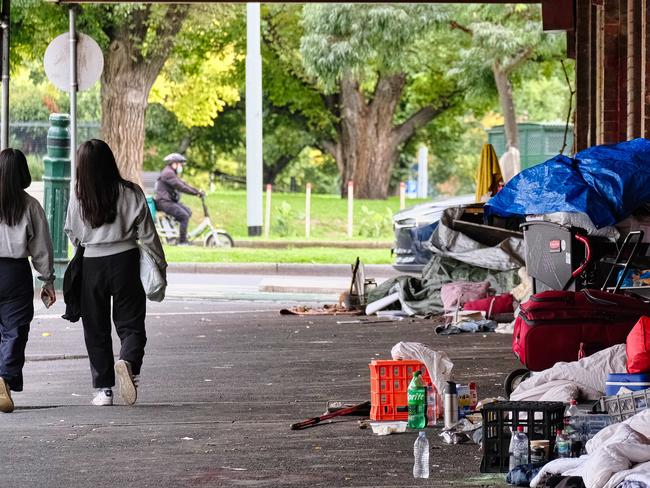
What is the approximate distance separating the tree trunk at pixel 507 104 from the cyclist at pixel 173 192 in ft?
30.6

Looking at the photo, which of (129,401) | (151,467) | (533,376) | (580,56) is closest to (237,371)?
(129,401)

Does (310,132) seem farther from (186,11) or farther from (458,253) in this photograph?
(458,253)

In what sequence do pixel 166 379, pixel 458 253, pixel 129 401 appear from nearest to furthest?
pixel 129 401 → pixel 166 379 → pixel 458 253

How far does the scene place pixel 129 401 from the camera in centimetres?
1010

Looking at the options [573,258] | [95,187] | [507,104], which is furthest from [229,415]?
[507,104]

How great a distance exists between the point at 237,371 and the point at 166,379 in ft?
2.31

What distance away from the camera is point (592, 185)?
42.4ft

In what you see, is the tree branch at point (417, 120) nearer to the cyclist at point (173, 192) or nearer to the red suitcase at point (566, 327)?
the cyclist at point (173, 192)

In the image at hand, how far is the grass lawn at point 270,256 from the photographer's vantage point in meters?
26.1

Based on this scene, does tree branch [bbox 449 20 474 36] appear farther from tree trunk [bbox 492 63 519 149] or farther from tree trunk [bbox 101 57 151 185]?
tree trunk [bbox 101 57 151 185]

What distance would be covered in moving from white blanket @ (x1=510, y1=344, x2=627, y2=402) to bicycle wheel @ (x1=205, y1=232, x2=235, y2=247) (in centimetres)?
2025

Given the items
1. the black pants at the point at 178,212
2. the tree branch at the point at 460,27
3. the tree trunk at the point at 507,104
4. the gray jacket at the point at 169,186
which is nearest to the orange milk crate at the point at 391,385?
the gray jacket at the point at 169,186

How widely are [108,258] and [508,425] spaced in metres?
3.76

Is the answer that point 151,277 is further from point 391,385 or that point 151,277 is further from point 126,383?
point 391,385
